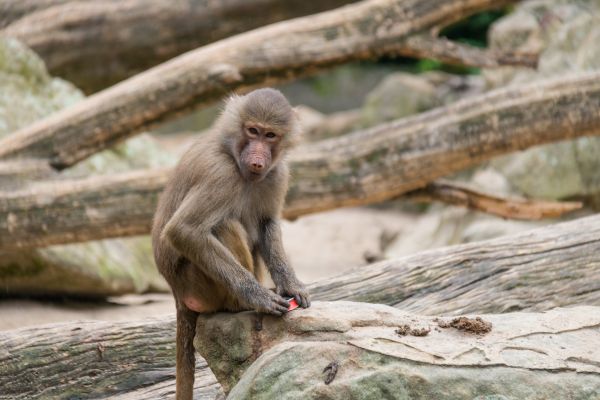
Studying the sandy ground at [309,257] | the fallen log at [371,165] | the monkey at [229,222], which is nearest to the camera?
the monkey at [229,222]

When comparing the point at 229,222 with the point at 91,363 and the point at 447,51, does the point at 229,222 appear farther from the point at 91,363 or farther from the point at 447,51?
the point at 447,51

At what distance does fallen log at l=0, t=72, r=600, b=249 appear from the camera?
682cm

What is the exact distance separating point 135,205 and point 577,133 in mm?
3621

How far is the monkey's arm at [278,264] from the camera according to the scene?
14.6ft

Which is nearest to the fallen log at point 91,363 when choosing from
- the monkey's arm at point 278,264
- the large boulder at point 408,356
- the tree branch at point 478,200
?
the monkey's arm at point 278,264

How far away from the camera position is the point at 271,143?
4816 millimetres

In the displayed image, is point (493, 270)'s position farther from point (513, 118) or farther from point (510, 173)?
point (510, 173)

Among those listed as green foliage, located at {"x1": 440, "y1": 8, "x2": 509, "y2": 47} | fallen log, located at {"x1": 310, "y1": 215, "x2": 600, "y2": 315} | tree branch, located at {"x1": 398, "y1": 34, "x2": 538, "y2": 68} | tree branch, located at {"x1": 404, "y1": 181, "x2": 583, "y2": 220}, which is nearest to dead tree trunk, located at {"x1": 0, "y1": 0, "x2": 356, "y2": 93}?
tree branch, located at {"x1": 398, "y1": 34, "x2": 538, "y2": 68}

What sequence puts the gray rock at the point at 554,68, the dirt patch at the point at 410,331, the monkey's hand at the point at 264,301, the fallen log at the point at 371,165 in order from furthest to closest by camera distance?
the gray rock at the point at 554,68 → the fallen log at the point at 371,165 → the monkey's hand at the point at 264,301 → the dirt patch at the point at 410,331

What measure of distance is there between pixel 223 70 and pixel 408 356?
13.0 feet

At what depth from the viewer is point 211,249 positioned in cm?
437

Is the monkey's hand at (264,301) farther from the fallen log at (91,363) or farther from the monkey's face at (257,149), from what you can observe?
the fallen log at (91,363)

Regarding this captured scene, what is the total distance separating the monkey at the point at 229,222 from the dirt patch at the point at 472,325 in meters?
0.77

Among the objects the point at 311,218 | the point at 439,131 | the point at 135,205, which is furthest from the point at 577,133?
the point at 311,218
